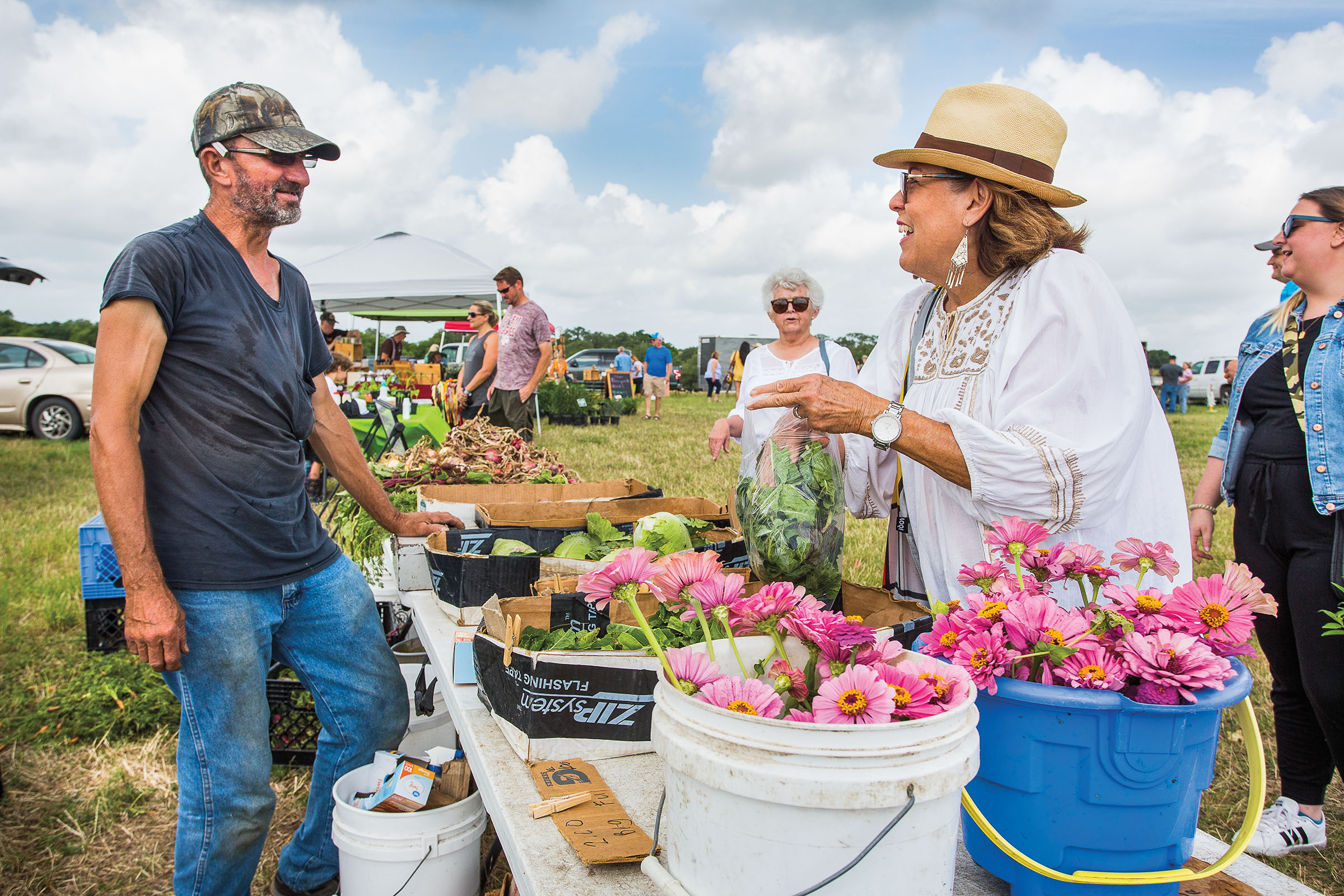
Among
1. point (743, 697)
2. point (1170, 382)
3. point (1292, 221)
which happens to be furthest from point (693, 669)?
point (1170, 382)

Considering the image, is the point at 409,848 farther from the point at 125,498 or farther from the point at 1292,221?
the point at 1292,221

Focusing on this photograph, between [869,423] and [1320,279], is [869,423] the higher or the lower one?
the lower one

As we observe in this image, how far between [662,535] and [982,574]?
1229 millimetres

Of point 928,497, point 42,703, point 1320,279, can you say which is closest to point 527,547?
point 928,497

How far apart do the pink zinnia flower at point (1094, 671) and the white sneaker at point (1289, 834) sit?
2.37m

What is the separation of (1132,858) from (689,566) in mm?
670

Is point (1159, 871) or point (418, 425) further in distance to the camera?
point (418, 425)

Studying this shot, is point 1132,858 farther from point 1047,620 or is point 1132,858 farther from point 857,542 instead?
point 857,542

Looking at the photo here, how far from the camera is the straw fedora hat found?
1.63 m

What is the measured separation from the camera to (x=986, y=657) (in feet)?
3.36

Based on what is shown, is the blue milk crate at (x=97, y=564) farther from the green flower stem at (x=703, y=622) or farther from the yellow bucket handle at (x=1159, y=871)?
the yellow bucket handle at (x=1159, y=871)

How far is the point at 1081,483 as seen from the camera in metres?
1.49

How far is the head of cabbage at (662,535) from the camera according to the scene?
234cm

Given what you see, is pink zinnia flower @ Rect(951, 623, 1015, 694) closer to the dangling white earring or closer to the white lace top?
the dangling white earring
